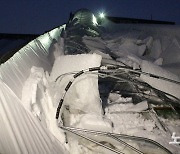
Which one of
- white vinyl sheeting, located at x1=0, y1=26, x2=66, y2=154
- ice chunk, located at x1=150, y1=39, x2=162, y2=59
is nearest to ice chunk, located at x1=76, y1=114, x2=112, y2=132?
white vinyl sheeting, located at x1=0, y1=26, x2=66, y2=154

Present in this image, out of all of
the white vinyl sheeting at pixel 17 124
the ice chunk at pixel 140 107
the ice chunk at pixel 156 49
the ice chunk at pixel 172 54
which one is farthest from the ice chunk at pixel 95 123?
the ice chunk at pixel 156 49

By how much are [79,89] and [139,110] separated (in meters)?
0.56

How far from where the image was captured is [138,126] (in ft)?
6.69

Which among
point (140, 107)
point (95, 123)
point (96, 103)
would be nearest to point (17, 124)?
point (95, 123)

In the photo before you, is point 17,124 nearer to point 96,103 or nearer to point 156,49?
point 96,103

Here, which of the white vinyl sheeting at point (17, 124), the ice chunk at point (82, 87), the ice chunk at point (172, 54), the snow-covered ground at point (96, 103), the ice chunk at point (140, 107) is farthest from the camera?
the ice chunk at point (172, 54)

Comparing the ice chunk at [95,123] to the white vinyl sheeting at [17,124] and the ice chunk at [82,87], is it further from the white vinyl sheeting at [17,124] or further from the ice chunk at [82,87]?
the white vinyl sheeting at [17,124]

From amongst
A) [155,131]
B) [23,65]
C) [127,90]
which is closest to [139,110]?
[155,131]

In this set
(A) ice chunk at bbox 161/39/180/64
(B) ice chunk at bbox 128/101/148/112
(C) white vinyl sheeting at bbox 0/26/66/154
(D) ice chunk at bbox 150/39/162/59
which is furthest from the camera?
(D) ice chunk at bbox 150/39/162/59

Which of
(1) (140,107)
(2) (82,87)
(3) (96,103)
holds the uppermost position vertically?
(2) (82,87)

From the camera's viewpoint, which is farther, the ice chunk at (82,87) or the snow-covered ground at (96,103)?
the ice chunk at (82,87)

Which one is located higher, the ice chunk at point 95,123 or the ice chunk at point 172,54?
the ice chunk at point 172,54

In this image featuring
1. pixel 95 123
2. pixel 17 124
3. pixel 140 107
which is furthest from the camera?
pixel 140 107

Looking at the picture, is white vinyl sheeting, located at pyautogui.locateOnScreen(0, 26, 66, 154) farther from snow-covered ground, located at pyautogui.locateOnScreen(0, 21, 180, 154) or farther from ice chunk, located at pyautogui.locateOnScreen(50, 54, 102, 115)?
ice chunk, located at pyautogui.locateOnScreen(50, 54, 102, 115)
